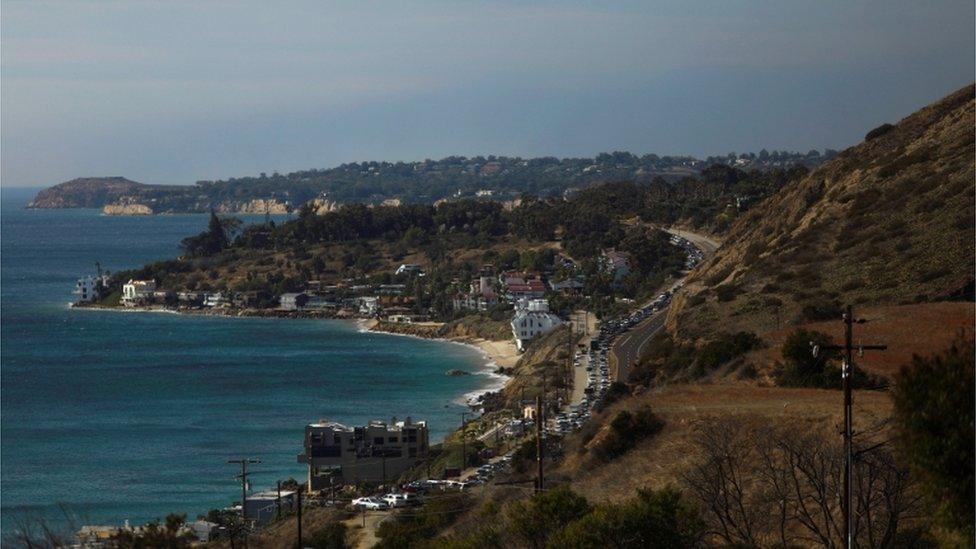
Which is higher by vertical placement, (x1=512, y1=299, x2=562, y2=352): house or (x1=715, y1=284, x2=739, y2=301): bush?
(x1=715, y1=284, x2=739, y2=301): bush

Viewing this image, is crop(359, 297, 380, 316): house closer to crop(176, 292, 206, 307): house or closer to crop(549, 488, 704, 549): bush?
crop(176, 292, 206, 307): house

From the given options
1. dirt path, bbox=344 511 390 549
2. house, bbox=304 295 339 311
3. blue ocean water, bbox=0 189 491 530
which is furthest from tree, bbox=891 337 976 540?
house, bbox=304 295 339 311

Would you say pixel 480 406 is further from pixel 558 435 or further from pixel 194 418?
pixel 558 435

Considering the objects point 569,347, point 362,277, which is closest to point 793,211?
point 569,347

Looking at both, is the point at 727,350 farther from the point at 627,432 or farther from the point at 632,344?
the point at 632,344

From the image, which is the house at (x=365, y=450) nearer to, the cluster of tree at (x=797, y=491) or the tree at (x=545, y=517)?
the cluster of tree at (x=797, y=491)

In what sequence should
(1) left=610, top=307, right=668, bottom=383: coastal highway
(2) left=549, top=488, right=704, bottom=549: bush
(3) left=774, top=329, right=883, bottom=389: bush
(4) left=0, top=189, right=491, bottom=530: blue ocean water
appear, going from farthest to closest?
(1) left=610, top=307, right=668, bottom=383: coastal highway < (4) left=0, top=189, right=491, bottom=530: blue ocean water < (3) left=774, top=329, right=883, bottom=389: bush < (2) left=549, top=488, right=704, bottom=549: bush

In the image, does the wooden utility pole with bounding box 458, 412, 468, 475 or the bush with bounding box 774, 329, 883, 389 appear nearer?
the bush with bounding box 774, 329, 883, 389

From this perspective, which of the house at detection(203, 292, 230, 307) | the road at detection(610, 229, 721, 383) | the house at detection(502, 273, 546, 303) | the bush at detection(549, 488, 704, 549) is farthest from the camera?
the house at detection(203, 292, 230, 307)
